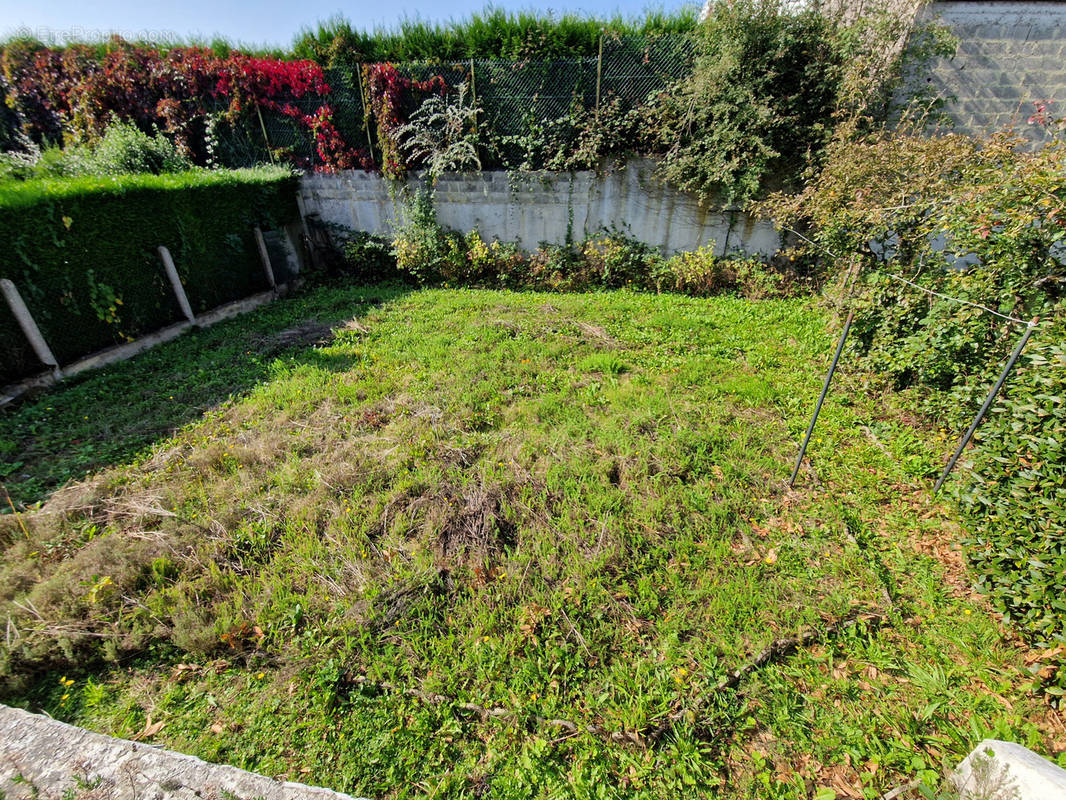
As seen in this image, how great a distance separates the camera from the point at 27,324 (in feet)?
14.4

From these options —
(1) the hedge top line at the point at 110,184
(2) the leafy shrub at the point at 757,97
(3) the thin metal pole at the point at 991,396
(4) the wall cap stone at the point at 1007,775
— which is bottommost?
(4) the wall cap stone at the point at 1007,775

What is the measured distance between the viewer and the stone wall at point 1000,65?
5.70 m

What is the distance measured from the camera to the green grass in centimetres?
183

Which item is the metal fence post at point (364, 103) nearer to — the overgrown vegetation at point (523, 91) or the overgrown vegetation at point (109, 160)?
the overgrown vegetation at point (523, 91)

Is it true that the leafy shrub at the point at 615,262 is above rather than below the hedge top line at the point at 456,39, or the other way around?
below

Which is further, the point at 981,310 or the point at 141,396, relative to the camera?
the point at 141,396

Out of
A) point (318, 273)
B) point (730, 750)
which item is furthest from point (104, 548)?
point (318, 273)

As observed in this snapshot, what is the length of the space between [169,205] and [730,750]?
779 cm

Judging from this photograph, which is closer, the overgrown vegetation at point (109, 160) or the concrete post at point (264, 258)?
the overgrown vegetation at point (109, 160)

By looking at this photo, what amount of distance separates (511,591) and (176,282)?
623 cm

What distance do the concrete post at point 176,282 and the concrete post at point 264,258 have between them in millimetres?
1543

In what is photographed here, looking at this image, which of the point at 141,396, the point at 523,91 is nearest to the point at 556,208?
the point at 523,91

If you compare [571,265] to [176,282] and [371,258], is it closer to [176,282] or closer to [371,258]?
[371,258]

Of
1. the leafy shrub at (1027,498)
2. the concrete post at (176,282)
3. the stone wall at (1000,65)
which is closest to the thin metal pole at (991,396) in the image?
the leafy shrub at (1027,498)
